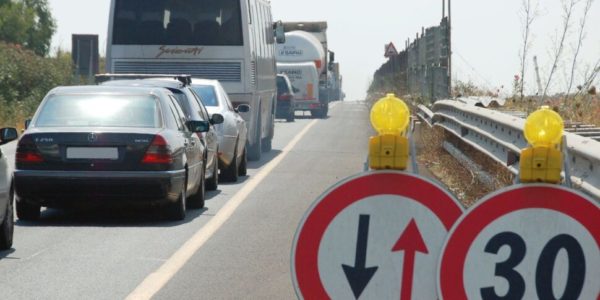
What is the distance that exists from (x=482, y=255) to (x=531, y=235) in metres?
0.18

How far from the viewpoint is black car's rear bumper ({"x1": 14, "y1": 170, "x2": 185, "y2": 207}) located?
14.0 metres

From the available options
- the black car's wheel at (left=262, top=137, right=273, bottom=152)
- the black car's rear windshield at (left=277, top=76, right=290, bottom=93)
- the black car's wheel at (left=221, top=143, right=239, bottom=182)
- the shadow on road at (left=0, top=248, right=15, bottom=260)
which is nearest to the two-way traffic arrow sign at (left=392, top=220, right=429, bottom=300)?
the shadow on road at (left=0, top=248, right=15, bottom=260)

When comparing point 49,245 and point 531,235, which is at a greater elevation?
point 531,235

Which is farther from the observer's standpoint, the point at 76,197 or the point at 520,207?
the point at 76,197

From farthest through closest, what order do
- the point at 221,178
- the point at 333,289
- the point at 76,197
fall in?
the point at 221,178 < the point at 76,197 < the point at 333,289

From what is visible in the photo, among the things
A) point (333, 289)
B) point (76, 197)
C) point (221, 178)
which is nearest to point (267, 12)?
point (221, 178)

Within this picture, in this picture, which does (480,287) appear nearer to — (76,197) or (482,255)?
(482,255)

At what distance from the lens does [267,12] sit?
30.8m

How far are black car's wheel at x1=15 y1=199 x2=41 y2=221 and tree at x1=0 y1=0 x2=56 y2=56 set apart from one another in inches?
4028

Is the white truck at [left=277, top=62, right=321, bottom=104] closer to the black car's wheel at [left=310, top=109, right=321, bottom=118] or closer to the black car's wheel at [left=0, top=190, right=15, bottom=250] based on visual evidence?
the black car's wheel at [left=310, top=109, right=321, bottom=118]

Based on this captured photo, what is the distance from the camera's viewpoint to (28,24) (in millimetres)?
119875

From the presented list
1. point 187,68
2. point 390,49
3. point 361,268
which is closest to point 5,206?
point 361,268

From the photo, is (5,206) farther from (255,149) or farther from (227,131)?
(255,149)

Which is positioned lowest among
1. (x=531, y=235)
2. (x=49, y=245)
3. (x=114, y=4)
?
(x=49, y=245)
